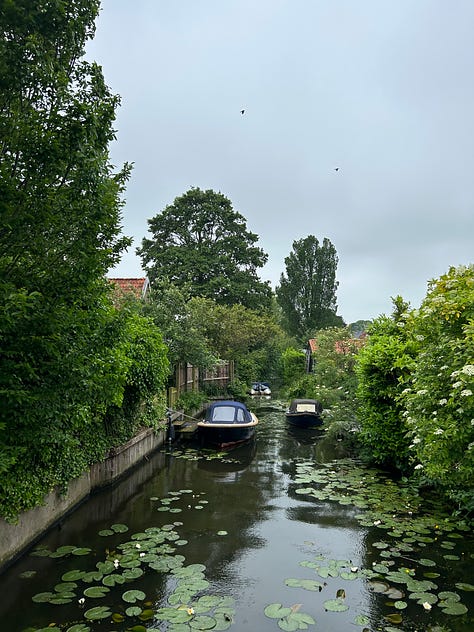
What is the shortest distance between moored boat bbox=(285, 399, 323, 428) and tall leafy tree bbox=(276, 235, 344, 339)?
2433cm

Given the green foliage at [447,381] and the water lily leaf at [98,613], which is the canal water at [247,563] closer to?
the water lily leaf at [98,613]

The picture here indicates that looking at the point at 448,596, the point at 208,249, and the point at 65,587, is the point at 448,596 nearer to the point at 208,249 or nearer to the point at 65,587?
the point at 65,587

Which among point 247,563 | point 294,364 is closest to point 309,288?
point 294,364

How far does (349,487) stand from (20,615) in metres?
7.17

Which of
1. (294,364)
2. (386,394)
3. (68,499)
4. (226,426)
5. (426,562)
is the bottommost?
(426,562)

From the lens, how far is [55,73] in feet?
15.4

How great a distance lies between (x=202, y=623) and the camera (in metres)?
4.76

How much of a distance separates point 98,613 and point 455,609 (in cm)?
395

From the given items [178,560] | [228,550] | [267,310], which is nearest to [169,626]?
[178,560]

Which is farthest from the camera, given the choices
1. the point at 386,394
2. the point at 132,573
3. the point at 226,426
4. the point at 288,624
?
the point at 226,426

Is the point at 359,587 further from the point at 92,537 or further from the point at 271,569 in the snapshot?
the point at 92,537

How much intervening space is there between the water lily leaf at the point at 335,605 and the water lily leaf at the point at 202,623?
1.33 metres

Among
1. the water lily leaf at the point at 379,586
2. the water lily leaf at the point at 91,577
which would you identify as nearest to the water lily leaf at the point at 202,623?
the water lily leaf at the point at 91,577

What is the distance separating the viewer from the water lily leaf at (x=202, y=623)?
4684 mm
